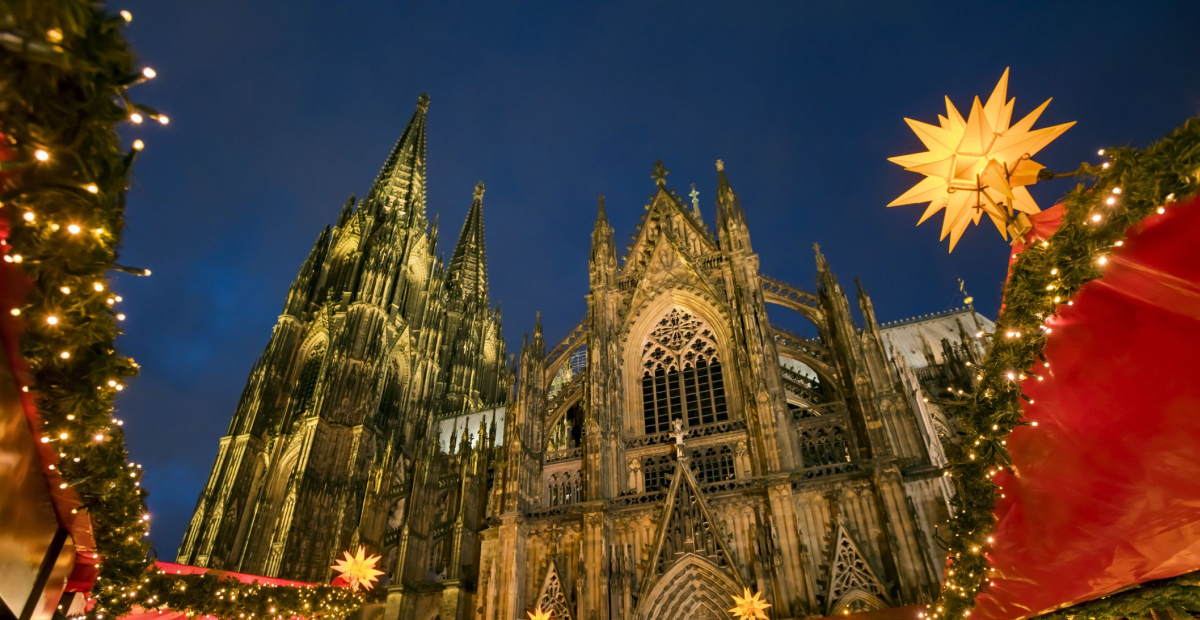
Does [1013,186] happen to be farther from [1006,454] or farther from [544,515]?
[544,515]

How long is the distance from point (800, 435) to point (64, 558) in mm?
15555

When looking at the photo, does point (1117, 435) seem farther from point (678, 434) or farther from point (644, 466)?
point (644, 466)

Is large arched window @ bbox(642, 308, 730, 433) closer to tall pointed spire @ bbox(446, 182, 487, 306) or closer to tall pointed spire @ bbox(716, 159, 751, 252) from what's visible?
tall pointed spire @ bbox(716, 159, 751, 252)

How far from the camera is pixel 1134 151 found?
11.5 feet

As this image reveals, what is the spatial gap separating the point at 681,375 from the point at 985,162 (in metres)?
14.2

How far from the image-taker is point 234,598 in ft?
28.9

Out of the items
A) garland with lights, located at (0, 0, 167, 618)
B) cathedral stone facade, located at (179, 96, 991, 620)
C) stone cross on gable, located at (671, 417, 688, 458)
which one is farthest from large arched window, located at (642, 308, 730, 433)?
garland with lights, located at (0, 0, 167, 618)

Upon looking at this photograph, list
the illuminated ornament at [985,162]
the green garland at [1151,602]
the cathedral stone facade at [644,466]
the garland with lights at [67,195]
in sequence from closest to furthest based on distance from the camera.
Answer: the garland with lights at [67,195]
the green garland at [1151,602]
the illuminated ornament at [985,162]
the cathedral stone facade at [644,466]

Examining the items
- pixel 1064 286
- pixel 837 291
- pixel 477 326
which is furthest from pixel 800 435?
pixel 477 326

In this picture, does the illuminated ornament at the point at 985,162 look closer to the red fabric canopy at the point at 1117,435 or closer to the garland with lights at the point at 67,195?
the red fabric canopy at the point at 1117,435

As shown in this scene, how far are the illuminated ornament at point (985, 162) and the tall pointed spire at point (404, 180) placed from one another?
38459mm

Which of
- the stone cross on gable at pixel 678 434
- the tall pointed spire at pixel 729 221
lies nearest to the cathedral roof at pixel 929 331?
the tall pointed spire at pixel 729 221

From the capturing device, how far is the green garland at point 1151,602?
451 centimetres

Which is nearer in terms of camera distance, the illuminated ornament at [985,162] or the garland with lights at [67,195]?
the garland with lights at [67,195]
